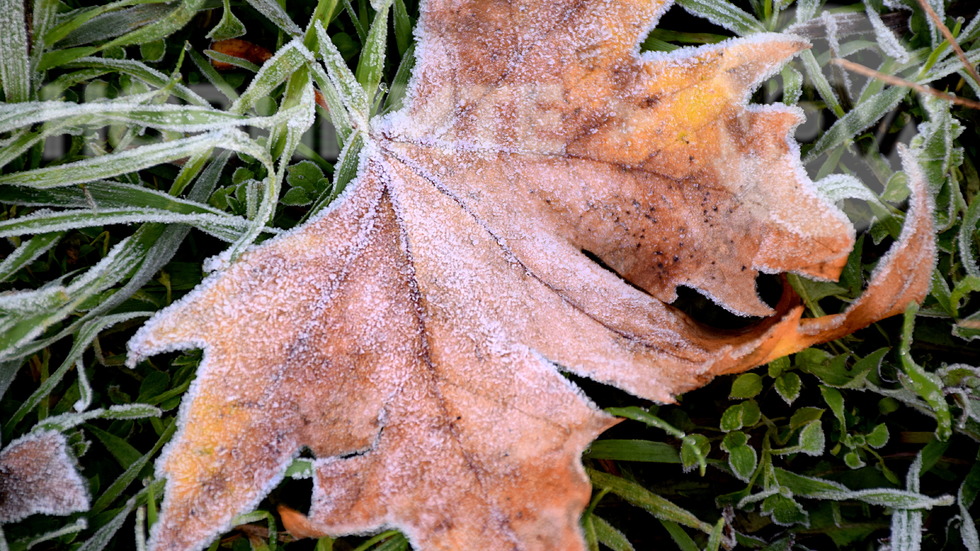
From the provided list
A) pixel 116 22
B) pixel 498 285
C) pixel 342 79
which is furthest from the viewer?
pixel 116 22

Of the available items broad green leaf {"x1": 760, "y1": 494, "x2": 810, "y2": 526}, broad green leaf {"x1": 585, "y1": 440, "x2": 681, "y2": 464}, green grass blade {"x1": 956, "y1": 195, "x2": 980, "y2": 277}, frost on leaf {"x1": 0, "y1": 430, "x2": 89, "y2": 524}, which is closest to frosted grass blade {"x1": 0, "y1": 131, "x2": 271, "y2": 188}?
frost on leaf {"x1": 0, "y1": 430, "x2": 89, "y2": 524}

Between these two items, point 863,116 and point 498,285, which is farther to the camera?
point 863,116

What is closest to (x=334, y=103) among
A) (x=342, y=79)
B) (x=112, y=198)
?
(x=342, y=79)

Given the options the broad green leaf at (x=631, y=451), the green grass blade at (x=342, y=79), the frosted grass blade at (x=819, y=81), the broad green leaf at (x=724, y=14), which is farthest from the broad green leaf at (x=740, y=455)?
the green grass blade at (x=342, y=79)

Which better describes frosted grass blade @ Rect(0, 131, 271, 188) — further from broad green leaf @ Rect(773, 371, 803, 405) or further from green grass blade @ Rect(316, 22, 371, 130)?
broad green leaf @ Rect(773, 371, 803, 405)

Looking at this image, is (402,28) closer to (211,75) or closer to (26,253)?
(211,75)

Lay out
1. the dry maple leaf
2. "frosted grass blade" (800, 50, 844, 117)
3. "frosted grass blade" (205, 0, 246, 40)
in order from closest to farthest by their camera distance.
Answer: the dry maple leaf, "frosted grass blade" (205, 0, 246, 40), "frosted grass blade" (800, 50, 844, 117)
